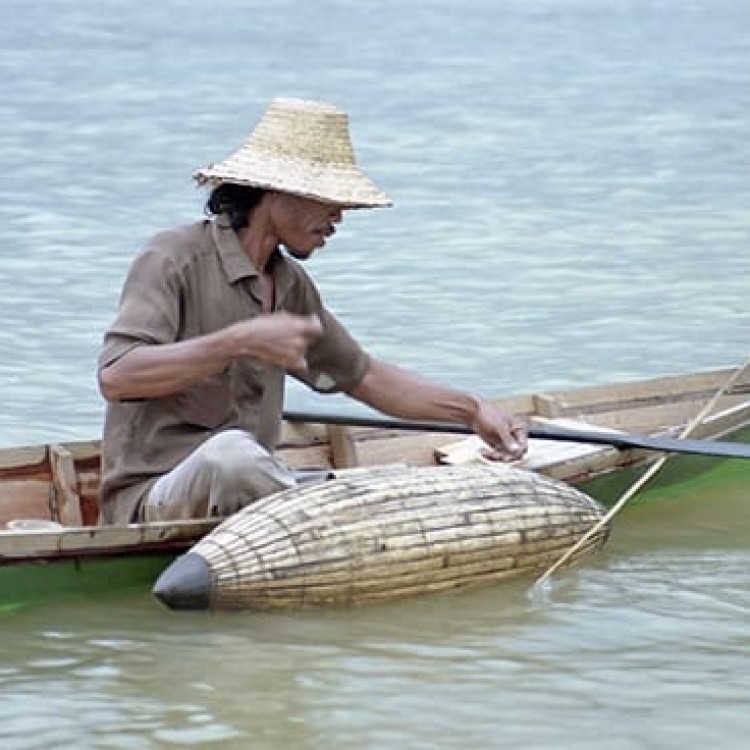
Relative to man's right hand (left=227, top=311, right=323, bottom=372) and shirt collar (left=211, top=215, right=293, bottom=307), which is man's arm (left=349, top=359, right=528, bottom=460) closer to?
shirt collar (left=211, top=215, right=293, bottom=307)

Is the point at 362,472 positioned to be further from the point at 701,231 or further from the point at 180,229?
the point at 701,231

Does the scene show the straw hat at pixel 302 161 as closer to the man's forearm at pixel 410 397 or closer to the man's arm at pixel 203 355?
the man's arm at pixel 203 355

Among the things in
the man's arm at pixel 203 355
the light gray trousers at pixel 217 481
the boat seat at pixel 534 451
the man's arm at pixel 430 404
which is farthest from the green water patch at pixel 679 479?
the man's arm at pixel 203 355

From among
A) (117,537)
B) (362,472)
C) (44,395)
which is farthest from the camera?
(44,395)

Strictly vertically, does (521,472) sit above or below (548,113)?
below

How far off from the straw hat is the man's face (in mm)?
52

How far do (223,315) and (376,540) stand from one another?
0.65m

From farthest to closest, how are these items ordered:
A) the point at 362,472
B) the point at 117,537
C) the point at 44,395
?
the point at 44,395, the point at 362,472, the point at 117,537

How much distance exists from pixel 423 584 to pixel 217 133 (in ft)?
34.3

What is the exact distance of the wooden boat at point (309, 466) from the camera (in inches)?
249

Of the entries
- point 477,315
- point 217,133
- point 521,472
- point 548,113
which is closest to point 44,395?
point 477,315

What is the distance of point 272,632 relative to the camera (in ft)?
21.1

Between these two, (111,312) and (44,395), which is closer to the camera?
(44,395)

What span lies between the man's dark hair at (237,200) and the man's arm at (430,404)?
66 centimetres
